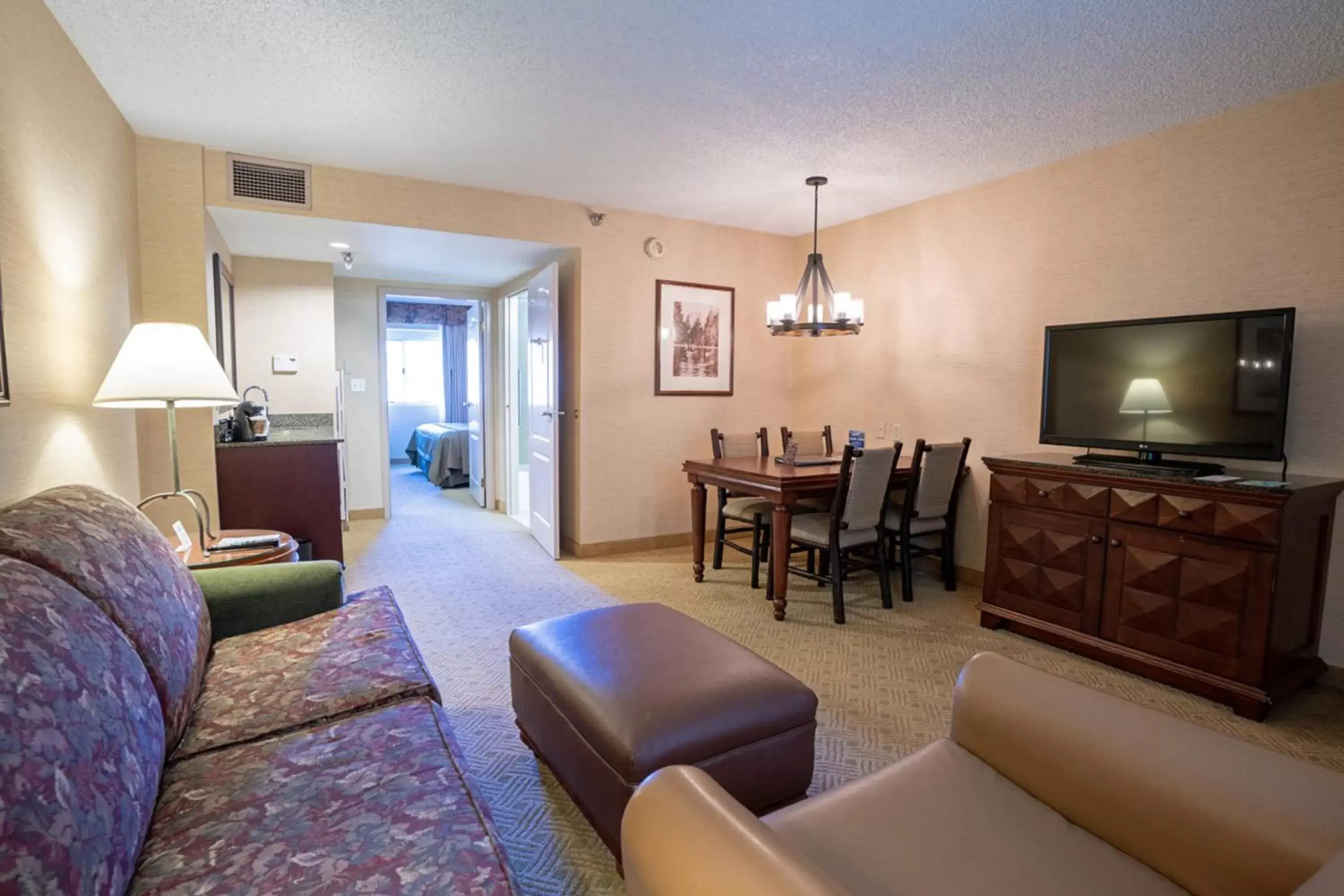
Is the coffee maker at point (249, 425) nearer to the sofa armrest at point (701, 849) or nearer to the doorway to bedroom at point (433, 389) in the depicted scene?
the doorway to bedroom at point (433, 389)

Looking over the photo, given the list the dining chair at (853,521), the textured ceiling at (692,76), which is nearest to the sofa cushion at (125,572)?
the textured ceiling at (692,76)

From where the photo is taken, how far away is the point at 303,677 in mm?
1587

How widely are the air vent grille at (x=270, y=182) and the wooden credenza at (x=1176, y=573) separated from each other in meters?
3.96

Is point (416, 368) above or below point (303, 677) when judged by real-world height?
above

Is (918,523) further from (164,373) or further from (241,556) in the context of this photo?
(164,373)

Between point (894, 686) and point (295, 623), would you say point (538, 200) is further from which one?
point (894, 686)

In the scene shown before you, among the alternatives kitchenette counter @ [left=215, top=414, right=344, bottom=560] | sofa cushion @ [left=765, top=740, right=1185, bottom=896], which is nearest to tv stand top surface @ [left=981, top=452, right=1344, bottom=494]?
sofa cushion @ [left=765, top=740, right=1185, bottom=896]

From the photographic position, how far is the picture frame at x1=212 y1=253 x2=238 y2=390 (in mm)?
3594

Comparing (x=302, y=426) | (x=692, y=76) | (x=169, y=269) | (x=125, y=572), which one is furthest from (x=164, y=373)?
(x=302, y=426)

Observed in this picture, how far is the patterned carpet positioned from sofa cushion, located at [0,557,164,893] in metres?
0.92

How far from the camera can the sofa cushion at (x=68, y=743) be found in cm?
78

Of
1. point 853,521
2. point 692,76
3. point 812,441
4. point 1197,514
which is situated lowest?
point 853,521

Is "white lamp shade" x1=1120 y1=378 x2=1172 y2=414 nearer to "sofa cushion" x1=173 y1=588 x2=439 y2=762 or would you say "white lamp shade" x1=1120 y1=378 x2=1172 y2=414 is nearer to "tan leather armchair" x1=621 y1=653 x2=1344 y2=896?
"tan leather armchair" x1=621 y1=653 x2=1344 y2=896

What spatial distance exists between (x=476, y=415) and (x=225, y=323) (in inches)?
112
